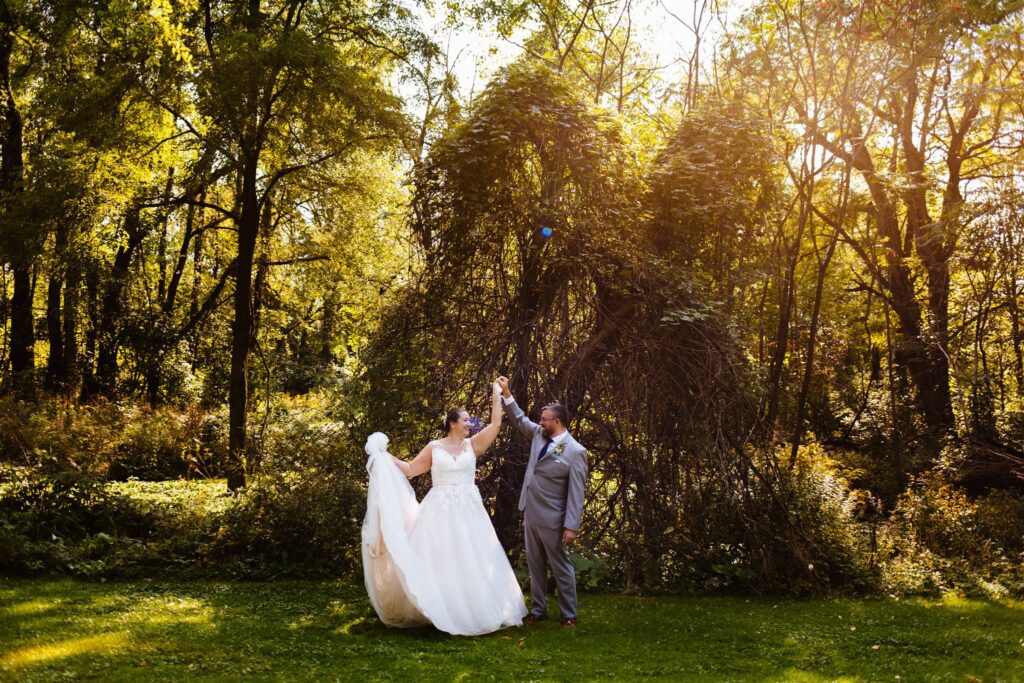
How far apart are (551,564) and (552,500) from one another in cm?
54

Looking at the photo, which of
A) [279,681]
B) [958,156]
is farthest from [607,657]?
[958,156]

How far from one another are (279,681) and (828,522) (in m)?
6.34

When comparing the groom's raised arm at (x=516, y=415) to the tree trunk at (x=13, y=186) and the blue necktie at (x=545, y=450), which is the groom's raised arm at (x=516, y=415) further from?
the tree trunk at (x=13, y=186)

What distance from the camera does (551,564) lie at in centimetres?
693

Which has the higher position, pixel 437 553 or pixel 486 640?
pixel 437 553

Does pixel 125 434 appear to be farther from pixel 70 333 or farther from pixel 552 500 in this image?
pixel 552 500

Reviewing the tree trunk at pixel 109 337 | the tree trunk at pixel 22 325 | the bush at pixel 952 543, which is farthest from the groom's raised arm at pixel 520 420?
the tree trunk at pixel 22 325

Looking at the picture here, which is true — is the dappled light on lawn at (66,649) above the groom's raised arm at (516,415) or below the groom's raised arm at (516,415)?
below

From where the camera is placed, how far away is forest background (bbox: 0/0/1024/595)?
9188 mm

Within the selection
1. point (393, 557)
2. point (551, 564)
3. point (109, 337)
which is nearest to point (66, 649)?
point (393, 557)

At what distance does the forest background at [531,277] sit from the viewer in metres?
9.19

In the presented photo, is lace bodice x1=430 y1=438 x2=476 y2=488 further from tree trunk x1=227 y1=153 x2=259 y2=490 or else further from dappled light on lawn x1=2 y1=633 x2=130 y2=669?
tree trunk x1=227 y1=153 x2=259 y2=490

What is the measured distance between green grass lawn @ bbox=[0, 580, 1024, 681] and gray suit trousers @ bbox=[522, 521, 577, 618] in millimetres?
207

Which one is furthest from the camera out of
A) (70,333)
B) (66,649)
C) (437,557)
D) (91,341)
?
(91,341)
